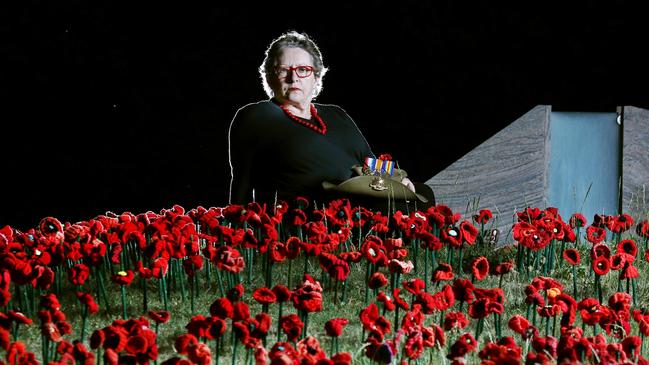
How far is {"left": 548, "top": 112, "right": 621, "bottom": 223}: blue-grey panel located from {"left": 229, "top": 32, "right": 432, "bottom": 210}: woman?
5.10 feet

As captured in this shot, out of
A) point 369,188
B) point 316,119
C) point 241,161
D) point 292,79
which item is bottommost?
point 369,188

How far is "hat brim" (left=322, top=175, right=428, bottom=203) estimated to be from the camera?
5574 millimetres

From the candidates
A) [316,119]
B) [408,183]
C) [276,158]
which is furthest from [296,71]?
[408,183]

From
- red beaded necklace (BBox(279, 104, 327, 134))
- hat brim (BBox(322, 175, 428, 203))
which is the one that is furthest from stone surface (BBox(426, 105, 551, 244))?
red beaded necklace (BBox(279, 104, 327, 134))

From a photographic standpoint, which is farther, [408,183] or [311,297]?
[408,183]

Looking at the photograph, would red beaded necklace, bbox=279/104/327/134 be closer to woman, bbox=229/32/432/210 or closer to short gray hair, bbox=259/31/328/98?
woman, bbox=229/32/432/210

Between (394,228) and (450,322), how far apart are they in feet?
7.35

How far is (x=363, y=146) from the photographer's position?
19.9 feet

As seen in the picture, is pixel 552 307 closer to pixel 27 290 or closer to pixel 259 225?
pixel 259 225

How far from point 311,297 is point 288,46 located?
2903mm

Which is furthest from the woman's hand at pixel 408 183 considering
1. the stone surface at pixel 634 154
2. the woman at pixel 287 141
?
the stone surface at pixel 634 154

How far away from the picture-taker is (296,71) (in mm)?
5754

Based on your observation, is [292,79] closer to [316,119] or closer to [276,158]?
[316,119]

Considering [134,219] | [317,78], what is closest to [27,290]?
[134,219]
